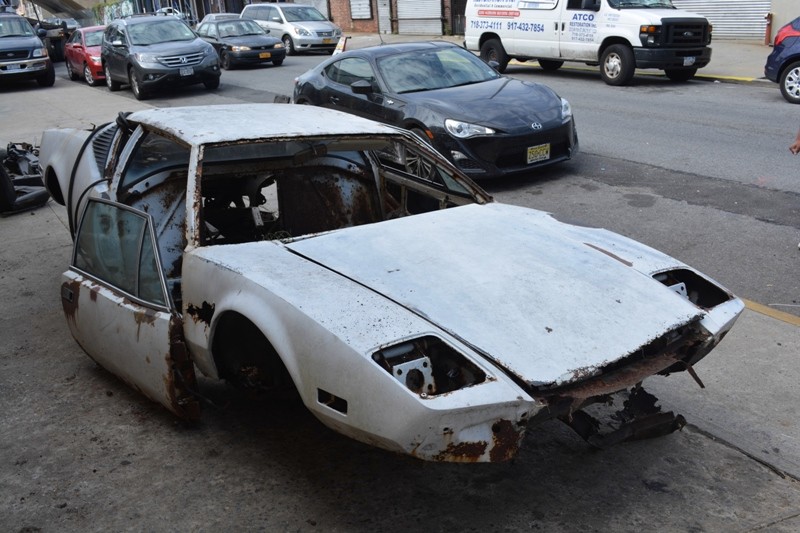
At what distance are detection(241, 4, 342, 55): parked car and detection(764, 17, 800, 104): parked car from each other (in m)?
16.7

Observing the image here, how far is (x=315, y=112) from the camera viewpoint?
518cm

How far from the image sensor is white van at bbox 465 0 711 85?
15938mm

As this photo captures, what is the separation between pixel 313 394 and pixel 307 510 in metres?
0.59

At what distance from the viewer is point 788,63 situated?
13.5m

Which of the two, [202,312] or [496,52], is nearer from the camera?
[202,312]

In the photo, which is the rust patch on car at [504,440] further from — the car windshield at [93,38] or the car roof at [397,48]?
the car windshield at [93,38]

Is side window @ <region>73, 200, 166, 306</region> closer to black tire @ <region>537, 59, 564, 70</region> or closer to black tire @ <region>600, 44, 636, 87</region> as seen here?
black tire @ <region>600, 44, 636, 87</region>

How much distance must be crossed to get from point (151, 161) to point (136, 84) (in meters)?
14.9

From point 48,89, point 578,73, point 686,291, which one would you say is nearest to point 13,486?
point 686,291

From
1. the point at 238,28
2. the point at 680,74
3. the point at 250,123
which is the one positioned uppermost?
the point at 250,123

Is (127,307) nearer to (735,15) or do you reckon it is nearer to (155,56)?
(155,56)

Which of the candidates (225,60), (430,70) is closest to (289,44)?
(225,60)

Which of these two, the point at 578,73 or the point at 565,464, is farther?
the point at 578,73

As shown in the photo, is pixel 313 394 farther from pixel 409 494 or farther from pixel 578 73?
pixel 578 73
